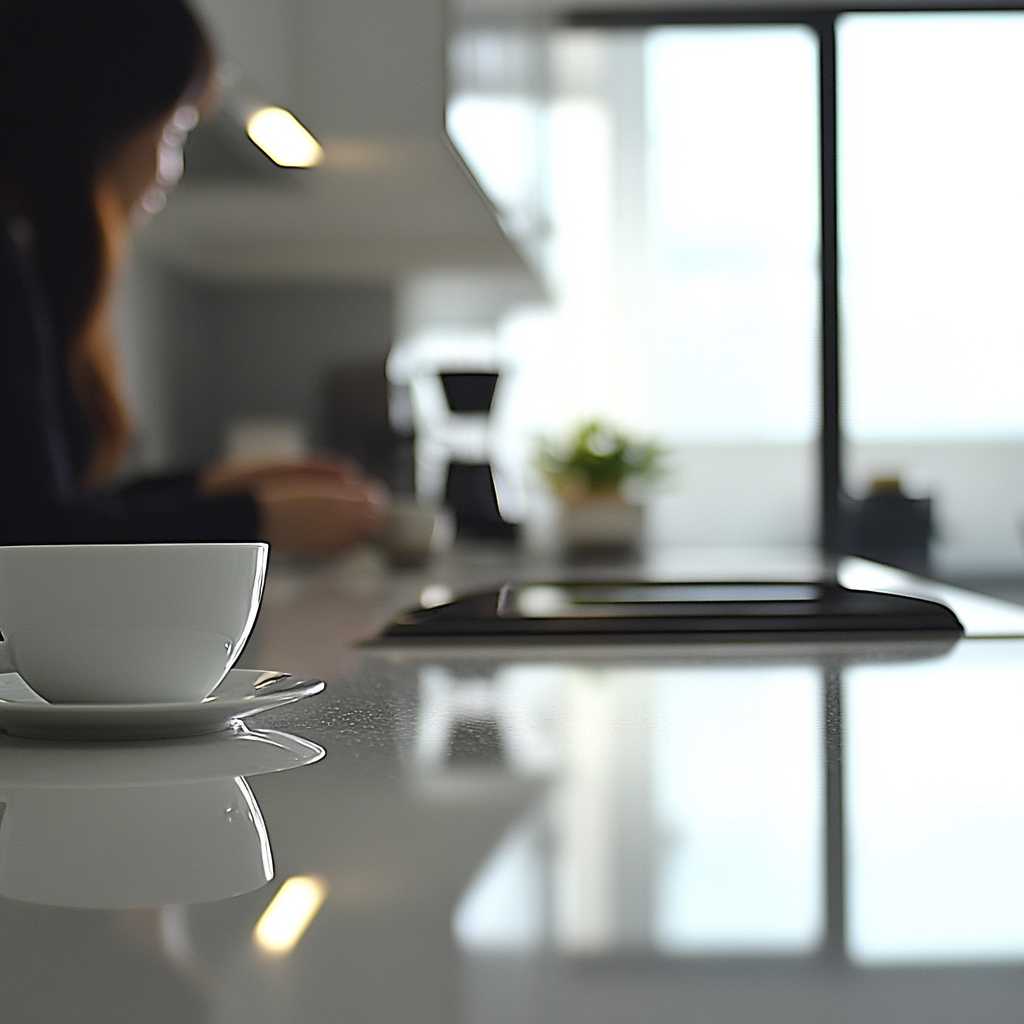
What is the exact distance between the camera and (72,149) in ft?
6.76

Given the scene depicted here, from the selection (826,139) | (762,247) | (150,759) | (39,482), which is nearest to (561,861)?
(150,759)

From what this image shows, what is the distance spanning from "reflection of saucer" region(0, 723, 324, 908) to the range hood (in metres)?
1.26

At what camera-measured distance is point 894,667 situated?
0.64m

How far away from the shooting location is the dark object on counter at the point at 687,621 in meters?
0.79

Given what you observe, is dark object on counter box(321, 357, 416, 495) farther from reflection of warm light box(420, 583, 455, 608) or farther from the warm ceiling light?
reflection of warm light box(420, 583, 455, 608)

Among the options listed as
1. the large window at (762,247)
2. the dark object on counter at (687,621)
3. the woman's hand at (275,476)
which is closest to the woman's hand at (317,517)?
the woman's hand at (275,476)

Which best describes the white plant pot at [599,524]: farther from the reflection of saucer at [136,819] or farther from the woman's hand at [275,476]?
the reflection of saucer at [136,819]

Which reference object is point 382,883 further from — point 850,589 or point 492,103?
point 492,103

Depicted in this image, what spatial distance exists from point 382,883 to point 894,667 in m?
0.43

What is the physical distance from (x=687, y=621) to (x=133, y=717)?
46 centimetres

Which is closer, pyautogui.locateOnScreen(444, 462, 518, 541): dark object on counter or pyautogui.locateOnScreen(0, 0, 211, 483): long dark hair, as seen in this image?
pyautogui.locateOnScreen(0, 0, 211, 483): long dark hair

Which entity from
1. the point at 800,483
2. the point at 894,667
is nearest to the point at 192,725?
the point at 894,667

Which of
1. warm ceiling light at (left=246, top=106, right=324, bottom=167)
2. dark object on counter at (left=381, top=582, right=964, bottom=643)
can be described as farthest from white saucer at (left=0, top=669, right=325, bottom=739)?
warm ceiling light at (left=246, top=106, right=324, bottom=167)

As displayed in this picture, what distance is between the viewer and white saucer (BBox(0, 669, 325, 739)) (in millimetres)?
422
